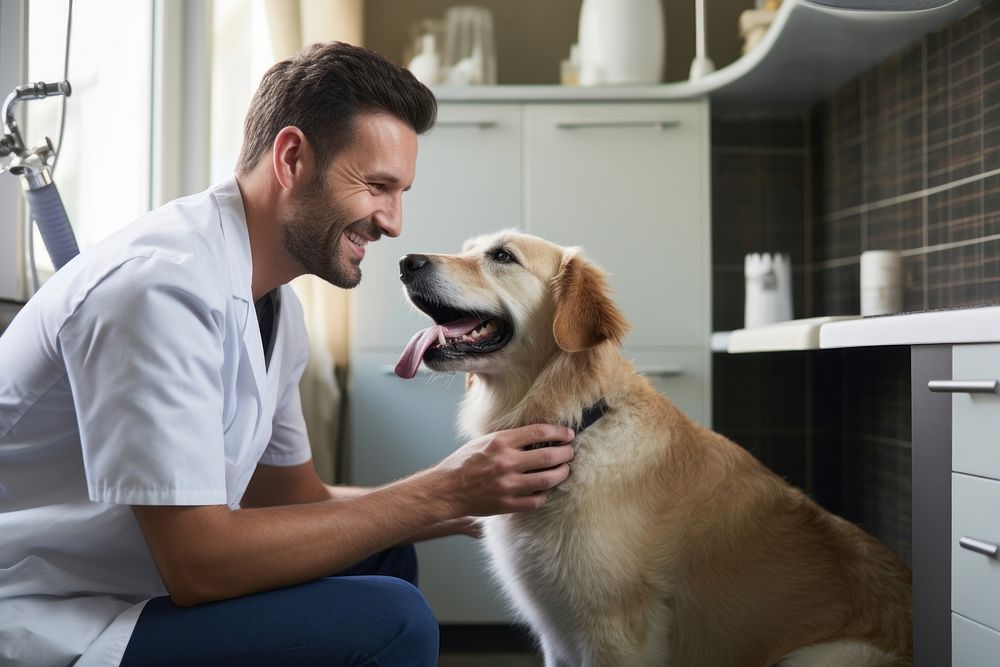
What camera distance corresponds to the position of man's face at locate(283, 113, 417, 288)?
132cm

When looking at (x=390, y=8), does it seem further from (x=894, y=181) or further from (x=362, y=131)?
(x=362, y=131)

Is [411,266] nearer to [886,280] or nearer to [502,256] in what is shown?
[502,256]

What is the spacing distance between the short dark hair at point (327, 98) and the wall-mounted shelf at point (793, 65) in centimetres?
130

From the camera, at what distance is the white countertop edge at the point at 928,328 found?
1.13m

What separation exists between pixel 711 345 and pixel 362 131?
5.32 ft

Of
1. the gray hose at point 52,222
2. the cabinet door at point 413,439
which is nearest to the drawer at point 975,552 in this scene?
the gray hose at point 52,222

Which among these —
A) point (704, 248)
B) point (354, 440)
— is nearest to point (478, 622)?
point (354, 440)

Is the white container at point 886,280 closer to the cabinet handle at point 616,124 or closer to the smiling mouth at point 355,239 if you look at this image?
the cabinet handle at point 616,124

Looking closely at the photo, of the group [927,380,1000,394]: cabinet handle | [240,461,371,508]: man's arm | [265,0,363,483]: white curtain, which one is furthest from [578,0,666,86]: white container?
[927,380,1000,394]: cabinet handle

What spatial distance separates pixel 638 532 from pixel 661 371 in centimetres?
125

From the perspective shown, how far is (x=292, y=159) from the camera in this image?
132 centimetres

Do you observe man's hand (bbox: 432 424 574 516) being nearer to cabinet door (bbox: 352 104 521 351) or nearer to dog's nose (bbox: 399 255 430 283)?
dog's nose (bbox: 399 255 430 283)

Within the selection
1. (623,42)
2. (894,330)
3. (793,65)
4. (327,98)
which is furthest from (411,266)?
(793,65)

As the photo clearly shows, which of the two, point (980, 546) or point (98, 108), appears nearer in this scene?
point (980, 546)
